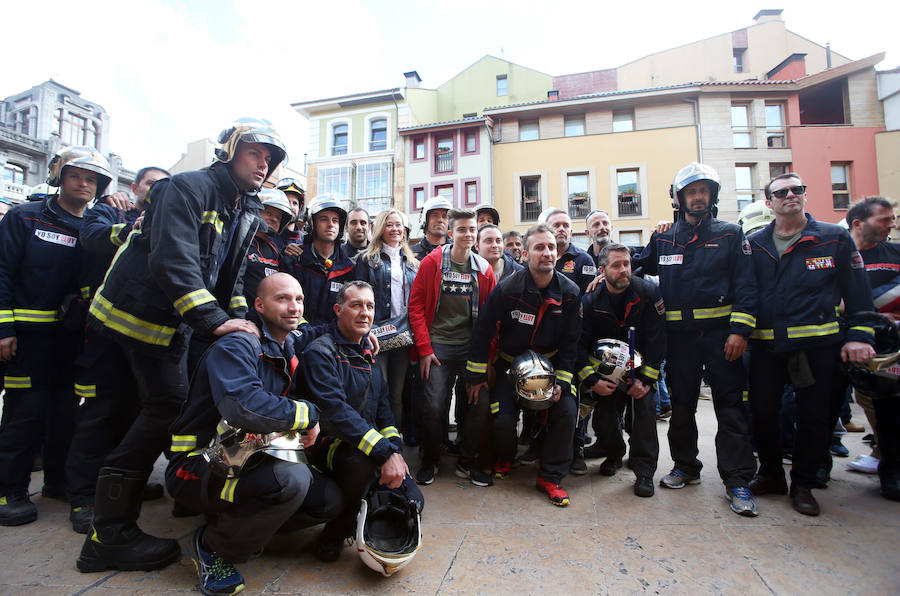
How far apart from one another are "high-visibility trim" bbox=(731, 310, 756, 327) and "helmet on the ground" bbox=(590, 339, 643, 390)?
705mm

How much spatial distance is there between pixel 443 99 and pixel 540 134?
8.25m

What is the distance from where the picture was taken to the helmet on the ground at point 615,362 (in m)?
3.45

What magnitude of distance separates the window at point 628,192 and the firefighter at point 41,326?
66.9 feet

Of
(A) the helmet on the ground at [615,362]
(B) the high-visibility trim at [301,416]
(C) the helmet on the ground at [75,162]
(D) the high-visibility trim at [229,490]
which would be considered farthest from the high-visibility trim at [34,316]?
(A) the helmet on the ground at [615,362]

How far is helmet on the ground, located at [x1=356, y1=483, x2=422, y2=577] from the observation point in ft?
6.81

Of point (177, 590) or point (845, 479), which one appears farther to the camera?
point (845, 479)

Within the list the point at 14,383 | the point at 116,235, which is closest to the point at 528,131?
the point at 116,235

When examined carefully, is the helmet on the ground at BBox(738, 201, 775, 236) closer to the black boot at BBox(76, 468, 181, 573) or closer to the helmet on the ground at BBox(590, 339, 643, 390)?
the helmet on the ground at BBox(590, 339, 643, 390)

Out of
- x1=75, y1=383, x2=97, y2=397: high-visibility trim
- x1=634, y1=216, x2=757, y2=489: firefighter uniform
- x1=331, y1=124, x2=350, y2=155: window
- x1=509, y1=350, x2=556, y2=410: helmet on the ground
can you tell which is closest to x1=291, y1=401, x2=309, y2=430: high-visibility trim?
A: x1=75, y1=383, x2=97, y2=397: high-visibility trim

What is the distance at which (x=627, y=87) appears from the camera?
24.9 metres

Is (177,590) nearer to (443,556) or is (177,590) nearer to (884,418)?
(443,556)

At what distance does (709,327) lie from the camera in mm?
3287

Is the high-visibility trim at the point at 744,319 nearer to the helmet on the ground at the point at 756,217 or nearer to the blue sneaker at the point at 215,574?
the helmet on the ground at the point at 756,217

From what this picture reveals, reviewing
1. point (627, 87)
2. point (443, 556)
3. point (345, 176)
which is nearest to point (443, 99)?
point (345, 176)
